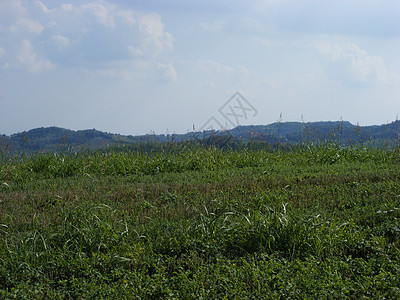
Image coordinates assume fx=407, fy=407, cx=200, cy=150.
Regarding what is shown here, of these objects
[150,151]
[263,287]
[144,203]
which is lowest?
[263,287]

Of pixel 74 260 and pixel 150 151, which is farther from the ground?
pixel 150 151

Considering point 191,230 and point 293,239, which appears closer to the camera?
point 293,239

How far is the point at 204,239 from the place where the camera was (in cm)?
470

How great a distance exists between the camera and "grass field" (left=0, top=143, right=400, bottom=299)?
3791 mm

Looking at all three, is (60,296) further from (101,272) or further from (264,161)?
(264,161)

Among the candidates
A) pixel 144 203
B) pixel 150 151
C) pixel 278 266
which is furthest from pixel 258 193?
pixel 150 151

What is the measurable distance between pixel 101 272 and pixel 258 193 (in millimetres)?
3466

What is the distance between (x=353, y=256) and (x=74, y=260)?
3.07 metres

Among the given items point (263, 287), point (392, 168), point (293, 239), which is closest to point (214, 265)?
point (263, 287)

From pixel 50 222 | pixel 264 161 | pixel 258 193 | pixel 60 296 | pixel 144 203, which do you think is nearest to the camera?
pixel 60 296

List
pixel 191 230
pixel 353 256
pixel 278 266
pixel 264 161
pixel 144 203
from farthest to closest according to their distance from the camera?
1. pixel 264 161
2. pixel 144 203
3. pixel 191 230
4. pixel 353 256
5. pixel 278 266

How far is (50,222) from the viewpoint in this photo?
5617 mm

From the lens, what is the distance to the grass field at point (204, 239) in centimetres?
379

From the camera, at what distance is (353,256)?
4598 millimetres
